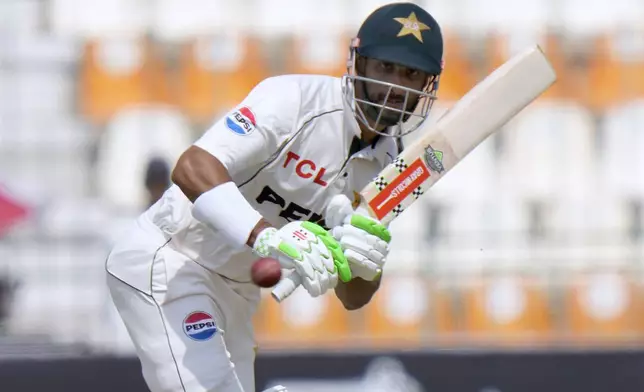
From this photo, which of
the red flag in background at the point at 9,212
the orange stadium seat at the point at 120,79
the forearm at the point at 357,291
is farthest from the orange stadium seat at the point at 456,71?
the forearm at the point at 357,291

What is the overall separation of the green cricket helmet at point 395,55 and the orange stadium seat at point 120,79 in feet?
16.5

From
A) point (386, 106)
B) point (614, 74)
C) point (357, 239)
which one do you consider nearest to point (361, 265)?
point (357, 239)

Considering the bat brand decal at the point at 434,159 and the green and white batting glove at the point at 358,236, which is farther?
the bat brand decal at the point at 434,159

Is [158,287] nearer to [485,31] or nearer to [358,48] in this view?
[358,48]

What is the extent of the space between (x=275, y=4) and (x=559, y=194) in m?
2.40

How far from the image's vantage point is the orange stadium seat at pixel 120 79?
7930mm

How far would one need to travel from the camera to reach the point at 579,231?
24.2 feet

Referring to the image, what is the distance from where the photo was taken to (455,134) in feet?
10.1

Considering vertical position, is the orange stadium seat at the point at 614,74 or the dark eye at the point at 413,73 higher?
the dark eye at the point at 413,73

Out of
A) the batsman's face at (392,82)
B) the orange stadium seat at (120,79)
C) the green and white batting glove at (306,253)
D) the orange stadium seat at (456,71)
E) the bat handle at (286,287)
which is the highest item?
the batsman's face at (392,82)

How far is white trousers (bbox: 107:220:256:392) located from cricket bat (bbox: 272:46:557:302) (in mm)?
514

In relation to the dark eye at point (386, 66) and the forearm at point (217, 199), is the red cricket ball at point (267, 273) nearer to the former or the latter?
the forearm at point (217, 199)

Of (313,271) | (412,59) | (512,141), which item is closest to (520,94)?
(412,59)

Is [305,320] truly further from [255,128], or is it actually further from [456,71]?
[255,128]
